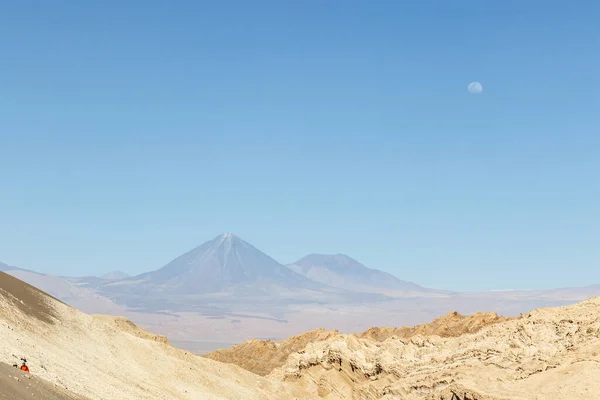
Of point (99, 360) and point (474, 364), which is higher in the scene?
point (474, 364)

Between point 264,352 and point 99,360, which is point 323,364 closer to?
point 99,360

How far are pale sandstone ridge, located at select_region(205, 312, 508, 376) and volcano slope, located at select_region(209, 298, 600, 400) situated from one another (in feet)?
86.2

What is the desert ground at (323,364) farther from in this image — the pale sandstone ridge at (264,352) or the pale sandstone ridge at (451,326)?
the pale sandstone ridge at (264,352)

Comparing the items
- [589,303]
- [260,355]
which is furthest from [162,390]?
[260,355]

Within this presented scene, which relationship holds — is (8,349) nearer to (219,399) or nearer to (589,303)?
(219,399)

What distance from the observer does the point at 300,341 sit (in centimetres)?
10625

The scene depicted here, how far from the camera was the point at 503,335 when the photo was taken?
58.8 m

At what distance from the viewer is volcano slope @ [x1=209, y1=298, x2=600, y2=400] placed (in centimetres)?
4820

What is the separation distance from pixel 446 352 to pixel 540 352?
10.1m

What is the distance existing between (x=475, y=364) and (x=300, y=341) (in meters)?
52.3

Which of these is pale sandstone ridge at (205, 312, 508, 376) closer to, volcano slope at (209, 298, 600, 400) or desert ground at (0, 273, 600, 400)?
volcano slope at (209, 298, 600, 400)

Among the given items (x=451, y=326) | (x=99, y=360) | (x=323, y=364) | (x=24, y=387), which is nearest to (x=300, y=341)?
(x=451, y=326)

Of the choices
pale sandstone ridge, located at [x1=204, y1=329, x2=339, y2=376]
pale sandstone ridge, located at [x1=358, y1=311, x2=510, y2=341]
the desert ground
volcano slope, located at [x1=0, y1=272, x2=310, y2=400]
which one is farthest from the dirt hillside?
pale sandstone ridge, located at [x1=204, y1=329, x2=339, y2=376]

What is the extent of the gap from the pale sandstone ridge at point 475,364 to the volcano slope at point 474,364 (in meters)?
0.07
